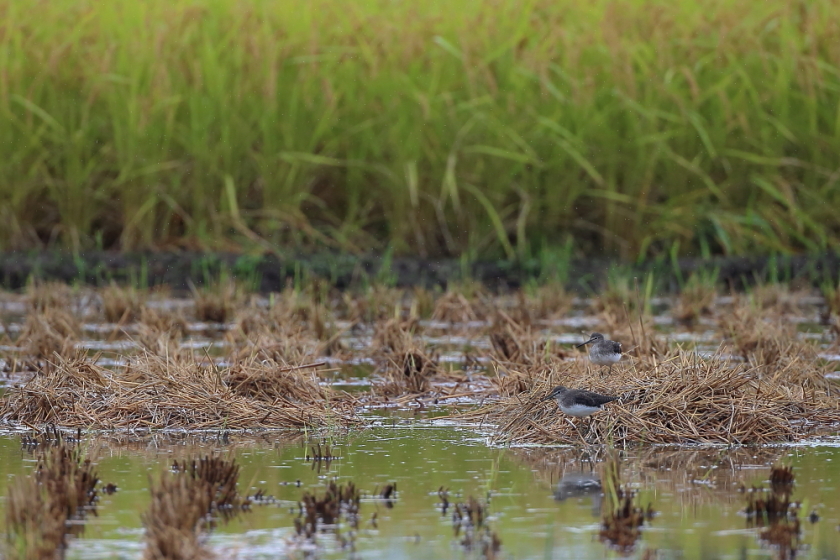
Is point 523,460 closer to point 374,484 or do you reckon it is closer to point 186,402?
A: point 374,484

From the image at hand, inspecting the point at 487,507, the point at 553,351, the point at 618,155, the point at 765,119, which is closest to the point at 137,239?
the point at 618,155

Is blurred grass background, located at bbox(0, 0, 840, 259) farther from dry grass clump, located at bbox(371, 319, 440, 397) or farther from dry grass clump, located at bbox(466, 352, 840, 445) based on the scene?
dry grass clump, located at bbox(466, 352, 840, 445)

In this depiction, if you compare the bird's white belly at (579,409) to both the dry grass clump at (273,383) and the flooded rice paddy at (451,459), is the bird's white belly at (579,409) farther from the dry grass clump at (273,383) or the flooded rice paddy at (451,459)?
the dry grass clump at (273,383)

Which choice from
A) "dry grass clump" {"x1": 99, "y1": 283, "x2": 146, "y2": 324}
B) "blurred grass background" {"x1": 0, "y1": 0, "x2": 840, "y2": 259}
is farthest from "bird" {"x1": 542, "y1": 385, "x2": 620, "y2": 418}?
"blurred grass background" {"x1": 0, "y1": 0, "x2": 840, "y2": 259}

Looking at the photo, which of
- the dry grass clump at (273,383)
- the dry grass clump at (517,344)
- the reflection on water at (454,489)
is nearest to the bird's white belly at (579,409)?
the reflection on water at (454,489)

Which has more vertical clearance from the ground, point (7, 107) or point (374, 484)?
point (7, 107)

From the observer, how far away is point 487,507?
5.14m

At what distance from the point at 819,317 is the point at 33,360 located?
5.42 m

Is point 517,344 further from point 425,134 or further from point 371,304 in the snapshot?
point 425,134

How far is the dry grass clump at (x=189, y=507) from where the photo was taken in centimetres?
431

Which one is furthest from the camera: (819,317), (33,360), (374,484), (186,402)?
(819,317)

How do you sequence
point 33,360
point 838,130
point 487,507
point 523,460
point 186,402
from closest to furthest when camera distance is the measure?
point 487,507 < point 523,460 < point 186,402 < point 33,360 < point 838,130

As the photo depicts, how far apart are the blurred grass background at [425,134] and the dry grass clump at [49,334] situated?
3843 mm

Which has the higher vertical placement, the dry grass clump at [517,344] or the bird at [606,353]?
the bird at [606,353]
